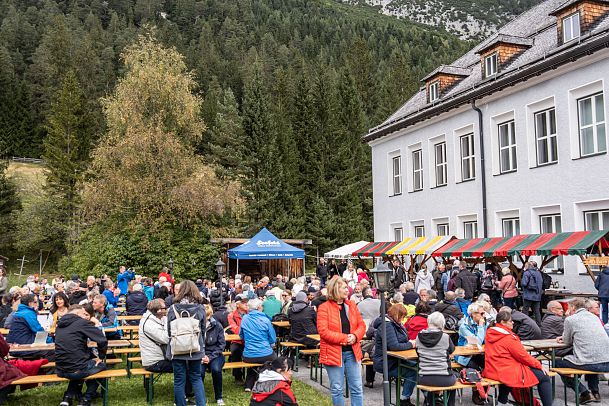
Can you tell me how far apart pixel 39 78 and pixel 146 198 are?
59.7 m

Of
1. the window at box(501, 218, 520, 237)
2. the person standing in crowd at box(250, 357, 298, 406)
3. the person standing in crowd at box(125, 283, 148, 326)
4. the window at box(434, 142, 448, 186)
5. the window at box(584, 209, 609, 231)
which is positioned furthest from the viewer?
the window at box(434, 142, 448, 186)

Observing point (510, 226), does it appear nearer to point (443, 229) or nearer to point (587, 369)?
point (443, 229)

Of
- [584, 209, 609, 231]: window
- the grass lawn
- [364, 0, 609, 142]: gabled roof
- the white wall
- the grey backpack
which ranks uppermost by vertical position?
[364, 0, 609, 142]: gabled roof

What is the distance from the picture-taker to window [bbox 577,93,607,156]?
17.3m

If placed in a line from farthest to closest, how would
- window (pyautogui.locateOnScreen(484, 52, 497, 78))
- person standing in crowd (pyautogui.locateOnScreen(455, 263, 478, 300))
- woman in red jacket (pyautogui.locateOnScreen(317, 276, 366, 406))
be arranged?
window (pyautogui.locateOnScreen(484, 52, 497, 78)) → person standing in crowd (pyautogui.locateOnScreen(455, 263, 478, 300)) → woman in red jacket (pyautogui.locateOnScreen(317, 276, 366, 406))

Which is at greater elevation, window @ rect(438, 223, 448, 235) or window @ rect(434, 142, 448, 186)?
window @ rect(434, 142, 448, 186)

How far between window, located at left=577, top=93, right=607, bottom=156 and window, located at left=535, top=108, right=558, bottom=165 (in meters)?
1.13

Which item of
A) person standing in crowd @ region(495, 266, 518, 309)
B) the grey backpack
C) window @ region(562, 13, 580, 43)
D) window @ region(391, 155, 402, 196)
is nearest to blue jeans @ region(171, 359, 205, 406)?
the grey backpack

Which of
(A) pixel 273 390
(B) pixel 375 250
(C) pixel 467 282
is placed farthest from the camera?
(B) pixel 375 250

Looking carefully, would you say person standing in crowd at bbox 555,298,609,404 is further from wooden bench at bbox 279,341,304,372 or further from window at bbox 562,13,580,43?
window at bbox 562,13,580,43

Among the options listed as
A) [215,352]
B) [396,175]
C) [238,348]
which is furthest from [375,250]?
[215,352]

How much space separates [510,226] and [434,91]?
839 cm

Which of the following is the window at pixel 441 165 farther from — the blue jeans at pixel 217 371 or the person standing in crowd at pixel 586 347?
the blue jeans at pixel 217 371

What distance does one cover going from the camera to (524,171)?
20250mm
